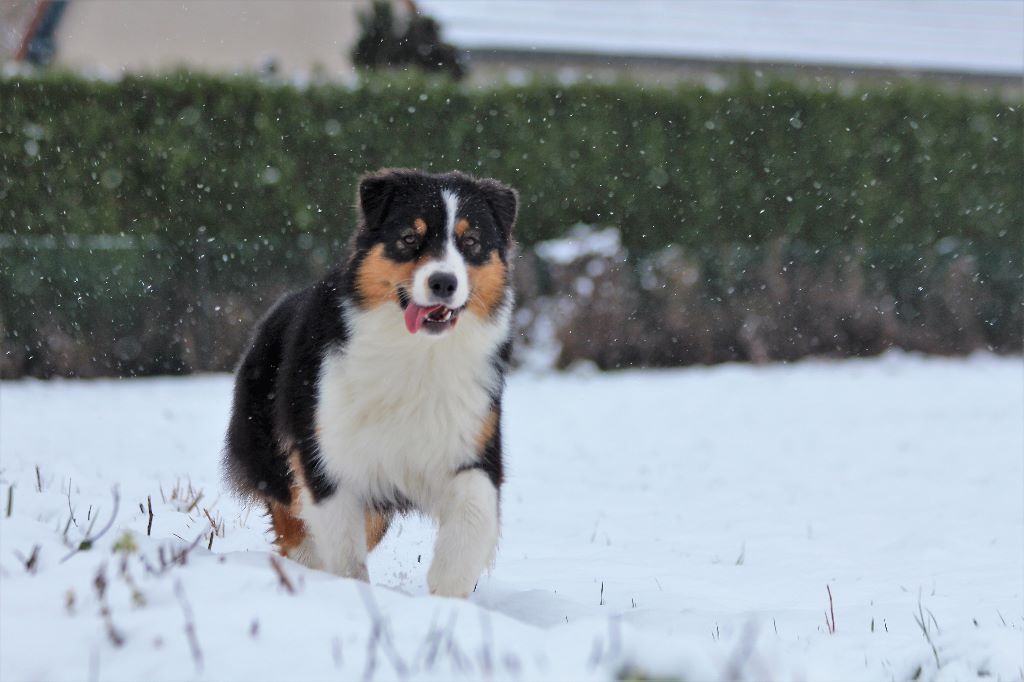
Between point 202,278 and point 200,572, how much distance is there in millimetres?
8346

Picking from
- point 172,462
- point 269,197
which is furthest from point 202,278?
point 172,462

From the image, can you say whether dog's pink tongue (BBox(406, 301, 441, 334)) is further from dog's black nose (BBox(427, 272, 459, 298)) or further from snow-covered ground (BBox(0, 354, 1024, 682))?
snow-covered ground (BBox(0, 354, 1024, 682))

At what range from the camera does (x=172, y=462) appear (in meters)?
7.58

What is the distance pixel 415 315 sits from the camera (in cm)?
399

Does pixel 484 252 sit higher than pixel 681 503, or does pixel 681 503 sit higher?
pixel 484 252

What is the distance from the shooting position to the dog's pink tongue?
3.97 meters

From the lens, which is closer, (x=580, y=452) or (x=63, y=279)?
(x=580, y=452)

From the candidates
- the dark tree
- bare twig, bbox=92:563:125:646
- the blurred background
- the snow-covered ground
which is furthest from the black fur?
the dark tree

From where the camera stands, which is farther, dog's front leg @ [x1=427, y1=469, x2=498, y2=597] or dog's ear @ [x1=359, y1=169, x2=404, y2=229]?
dog's ear @ [x1=359, y1=169, x2=404, y2=229]

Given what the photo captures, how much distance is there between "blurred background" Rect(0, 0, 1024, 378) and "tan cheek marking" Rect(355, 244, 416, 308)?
24.3ft

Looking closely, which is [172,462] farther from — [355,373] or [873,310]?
[873,310]

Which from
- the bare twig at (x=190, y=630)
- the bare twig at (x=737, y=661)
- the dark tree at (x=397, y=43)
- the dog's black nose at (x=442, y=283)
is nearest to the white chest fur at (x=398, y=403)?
the dog's black nose at (x=442, y=283)

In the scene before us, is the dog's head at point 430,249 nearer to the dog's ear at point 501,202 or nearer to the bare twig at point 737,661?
the dog's ear at point 501,202

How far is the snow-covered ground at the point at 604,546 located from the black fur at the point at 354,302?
0.44 m
